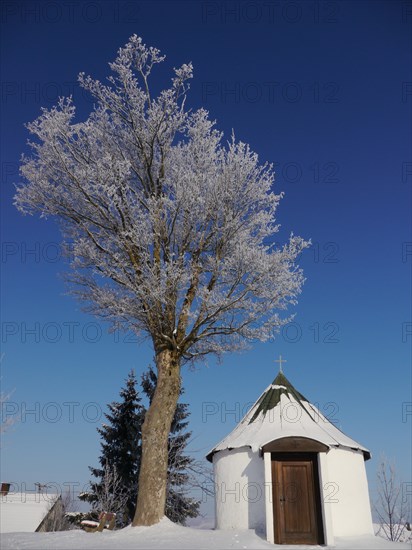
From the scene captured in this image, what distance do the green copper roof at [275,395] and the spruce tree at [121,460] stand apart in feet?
33.5

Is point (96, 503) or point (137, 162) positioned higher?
point (137, 162)

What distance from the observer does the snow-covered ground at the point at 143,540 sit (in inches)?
351

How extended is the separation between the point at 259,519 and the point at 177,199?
988 cm

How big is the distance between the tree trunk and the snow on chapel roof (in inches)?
143

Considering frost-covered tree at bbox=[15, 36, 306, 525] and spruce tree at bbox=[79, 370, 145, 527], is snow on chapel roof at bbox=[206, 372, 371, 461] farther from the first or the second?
spruce tree at bbox=[79, 370, 145, 527]

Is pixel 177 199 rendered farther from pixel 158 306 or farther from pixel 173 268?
pixel 158 306

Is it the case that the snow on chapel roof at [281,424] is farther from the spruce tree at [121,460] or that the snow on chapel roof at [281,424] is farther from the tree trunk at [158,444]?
the spruce tree at [121,460]

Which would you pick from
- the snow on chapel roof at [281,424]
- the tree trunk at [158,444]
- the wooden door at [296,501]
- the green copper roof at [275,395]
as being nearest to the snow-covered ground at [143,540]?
the tree trunk at [158,444]

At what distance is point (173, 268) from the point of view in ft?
40.3

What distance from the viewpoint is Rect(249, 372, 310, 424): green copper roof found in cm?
1686

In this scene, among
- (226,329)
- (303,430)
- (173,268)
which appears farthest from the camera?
(303,430)

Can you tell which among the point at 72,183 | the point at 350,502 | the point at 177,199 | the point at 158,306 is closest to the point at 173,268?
the point at 158,306

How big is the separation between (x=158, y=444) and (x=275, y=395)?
7.09m

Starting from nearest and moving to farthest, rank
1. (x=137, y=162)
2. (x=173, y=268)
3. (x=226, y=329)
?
(x=173, y=268), (x=226, y=329), (x=137, y=162)
